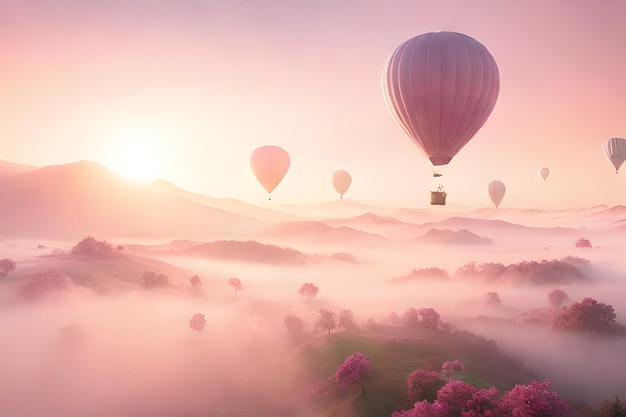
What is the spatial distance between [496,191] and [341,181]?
5322cm

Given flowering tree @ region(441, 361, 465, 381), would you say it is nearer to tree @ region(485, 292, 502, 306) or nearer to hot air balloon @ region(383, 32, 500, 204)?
hot air balloon @ region(383, 32, 500, 204)

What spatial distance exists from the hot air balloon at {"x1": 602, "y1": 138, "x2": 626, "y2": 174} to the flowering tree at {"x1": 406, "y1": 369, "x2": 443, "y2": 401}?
349ft

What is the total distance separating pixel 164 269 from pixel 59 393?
61.6 meters

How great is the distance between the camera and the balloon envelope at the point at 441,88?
Answer: 4831 centimetres

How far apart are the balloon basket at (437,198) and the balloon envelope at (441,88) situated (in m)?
3.55

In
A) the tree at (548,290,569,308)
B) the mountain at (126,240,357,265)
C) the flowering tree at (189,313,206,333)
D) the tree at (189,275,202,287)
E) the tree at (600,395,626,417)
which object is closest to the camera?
the tree at (600,395,626,417)

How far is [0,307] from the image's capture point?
8400 centimetres

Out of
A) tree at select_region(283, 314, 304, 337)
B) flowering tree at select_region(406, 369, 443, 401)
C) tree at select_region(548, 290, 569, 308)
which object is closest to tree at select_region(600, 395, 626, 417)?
flowering tree at select_region(406, 369, 443, 401)

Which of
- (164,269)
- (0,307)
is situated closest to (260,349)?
(0,307)

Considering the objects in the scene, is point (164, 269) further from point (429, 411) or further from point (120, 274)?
point (429, 411)

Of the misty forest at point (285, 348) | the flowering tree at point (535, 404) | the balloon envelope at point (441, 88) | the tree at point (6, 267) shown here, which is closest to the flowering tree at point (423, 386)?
the misty forest at point (285, 348)

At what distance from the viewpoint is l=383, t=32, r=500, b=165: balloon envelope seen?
159 ft

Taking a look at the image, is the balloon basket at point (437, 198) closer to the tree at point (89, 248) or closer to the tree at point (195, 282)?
the tree at point (195, 282)

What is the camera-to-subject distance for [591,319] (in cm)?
7488
